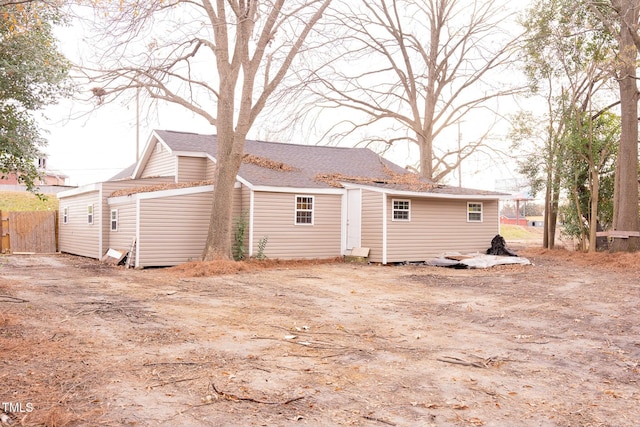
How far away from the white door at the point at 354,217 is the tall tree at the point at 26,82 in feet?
38.6

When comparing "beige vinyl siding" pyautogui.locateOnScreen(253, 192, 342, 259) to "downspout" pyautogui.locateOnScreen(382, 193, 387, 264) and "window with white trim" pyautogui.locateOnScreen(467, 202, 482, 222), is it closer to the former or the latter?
"downspout" pyautogui.locateOnScreen(382, 193, 387, 264)

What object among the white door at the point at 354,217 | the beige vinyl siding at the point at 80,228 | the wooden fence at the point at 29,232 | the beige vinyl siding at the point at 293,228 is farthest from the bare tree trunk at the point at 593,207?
the wooden fence at the point at 29,232

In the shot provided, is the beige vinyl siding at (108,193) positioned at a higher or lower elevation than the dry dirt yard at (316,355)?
higher

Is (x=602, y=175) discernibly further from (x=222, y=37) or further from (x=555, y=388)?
(x=555, y=388)

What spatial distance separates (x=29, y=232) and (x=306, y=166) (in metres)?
13.1

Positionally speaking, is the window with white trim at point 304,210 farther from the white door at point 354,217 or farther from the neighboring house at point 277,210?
the white door at point 354,217

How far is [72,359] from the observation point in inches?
218

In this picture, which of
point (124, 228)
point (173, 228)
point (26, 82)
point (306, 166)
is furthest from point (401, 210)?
point (26, 82)

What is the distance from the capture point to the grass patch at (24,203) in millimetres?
38500

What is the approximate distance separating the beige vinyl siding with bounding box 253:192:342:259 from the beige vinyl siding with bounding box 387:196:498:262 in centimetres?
221

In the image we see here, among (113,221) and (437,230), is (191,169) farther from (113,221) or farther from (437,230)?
(437,230)

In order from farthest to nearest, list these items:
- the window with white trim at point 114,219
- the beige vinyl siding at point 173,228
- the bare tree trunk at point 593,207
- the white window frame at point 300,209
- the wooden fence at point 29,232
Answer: the wooden fence at point 29,232
the bare tree trunk at point 593,207
the window with white trim at point 114,219
the white window frame at point 300,209
the beige vinyl siding at point 173,228

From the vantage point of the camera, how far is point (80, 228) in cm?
2170

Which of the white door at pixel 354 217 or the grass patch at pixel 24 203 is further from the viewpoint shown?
the grass patch at pixel 24 203
